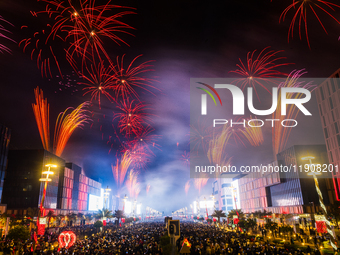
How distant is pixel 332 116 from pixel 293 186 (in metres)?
23.7

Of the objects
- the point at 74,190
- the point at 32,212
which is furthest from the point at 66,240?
the point at 74,190

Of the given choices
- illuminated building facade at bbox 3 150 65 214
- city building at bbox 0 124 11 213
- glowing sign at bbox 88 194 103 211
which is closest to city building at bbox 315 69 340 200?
illuminated building facade at bbox 3 150 65 214

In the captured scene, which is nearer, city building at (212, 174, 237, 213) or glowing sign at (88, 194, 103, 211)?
glowing sign at (88, 194, 103, 211)

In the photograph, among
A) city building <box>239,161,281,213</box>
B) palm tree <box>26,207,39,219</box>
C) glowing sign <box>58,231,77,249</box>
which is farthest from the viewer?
city building <box>239,161,281,213</box>

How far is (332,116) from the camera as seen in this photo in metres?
58.8

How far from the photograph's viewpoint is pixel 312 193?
67750mm

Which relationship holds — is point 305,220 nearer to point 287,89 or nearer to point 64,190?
point 287,89

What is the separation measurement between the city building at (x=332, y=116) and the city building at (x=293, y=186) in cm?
620

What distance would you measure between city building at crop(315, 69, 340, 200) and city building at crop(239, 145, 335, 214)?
620 centimetres

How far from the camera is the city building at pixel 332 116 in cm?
5650

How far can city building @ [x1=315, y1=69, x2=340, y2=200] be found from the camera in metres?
56.5

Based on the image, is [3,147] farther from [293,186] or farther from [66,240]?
[293,186]

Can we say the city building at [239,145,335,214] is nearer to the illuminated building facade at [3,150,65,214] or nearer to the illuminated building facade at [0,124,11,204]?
the illuminated building facade at [3,150,65,214]

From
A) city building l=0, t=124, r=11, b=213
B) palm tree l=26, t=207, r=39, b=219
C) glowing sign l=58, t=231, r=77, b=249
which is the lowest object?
glowing sign l=58, t=231, r=77, b=249
